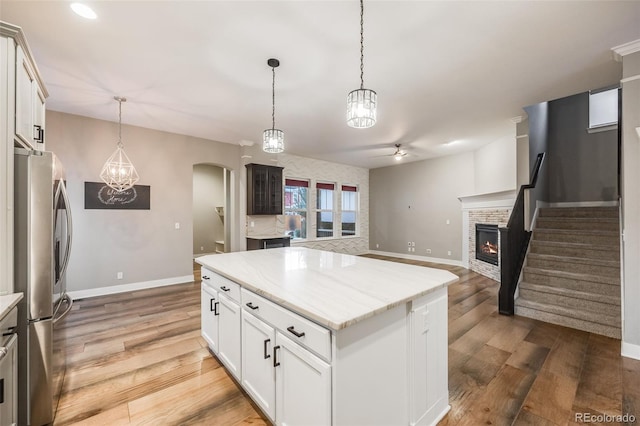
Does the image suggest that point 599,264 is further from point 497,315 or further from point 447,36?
point 447,36

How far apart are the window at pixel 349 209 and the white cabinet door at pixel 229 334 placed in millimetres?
6467

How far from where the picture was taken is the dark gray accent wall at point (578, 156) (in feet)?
16.4

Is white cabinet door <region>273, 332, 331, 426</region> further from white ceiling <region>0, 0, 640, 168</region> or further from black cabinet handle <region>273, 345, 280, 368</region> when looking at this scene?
white ceiling <region>0, 0, 640, 168</region>

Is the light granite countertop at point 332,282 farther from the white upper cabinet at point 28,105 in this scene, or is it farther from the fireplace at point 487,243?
the fireplace at point 487,243

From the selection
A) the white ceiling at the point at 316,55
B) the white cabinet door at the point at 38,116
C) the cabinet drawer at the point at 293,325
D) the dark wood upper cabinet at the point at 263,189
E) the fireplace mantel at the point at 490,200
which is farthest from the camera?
the dark wood upper cabinet at the point at 263,189

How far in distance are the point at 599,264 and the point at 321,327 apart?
4153 mm

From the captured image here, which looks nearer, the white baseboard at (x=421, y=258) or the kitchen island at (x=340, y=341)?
the kitchen island at (x=340, y=341)

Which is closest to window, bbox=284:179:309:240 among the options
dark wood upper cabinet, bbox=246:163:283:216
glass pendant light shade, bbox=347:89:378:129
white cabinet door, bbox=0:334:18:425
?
dark wood upper cabinet, bbox=246:163:283:216

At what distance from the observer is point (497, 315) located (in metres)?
3.55

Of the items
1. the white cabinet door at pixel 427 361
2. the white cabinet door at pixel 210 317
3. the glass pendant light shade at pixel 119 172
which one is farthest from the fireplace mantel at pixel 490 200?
the glass pendant light shade at pixel 119 172

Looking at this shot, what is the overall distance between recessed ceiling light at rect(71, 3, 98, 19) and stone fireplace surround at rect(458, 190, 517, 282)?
20.1 ft

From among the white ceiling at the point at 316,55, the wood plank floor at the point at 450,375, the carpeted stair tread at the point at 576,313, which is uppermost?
the white ceiling at the point at 316,55

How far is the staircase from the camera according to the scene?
3125 millimetres

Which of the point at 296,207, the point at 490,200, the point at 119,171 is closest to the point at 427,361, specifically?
the point at 119,171
